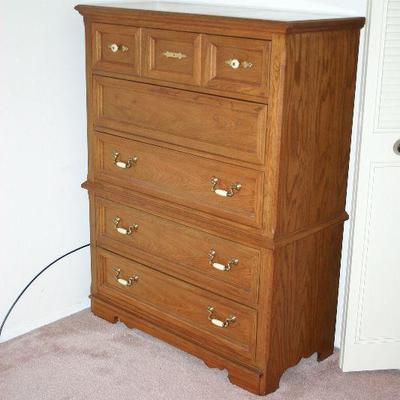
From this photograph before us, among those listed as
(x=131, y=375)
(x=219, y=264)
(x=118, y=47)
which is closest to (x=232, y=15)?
(x=118, y=47)

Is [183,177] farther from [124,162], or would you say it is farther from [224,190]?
[124,162]

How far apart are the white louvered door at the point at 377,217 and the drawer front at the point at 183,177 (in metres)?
0.41

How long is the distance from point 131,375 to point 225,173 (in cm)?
82

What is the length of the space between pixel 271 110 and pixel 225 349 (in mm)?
891

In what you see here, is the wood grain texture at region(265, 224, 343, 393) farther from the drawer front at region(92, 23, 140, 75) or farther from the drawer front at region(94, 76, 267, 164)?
the drawer front at region(92, 23, 140, 75)

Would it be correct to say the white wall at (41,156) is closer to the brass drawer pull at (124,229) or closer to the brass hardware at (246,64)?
the brass drawer pull at (124,229)

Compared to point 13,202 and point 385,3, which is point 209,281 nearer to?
point 13,202

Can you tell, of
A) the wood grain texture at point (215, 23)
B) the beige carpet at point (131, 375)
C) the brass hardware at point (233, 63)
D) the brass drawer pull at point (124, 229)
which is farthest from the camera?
the brass drawer pull at point (124, 229)

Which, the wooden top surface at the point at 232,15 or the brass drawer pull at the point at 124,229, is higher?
the wooden top surface at the point at 232,15

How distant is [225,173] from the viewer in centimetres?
236

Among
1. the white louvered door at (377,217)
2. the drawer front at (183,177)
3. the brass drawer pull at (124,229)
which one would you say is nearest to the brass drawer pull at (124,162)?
the drawer front at (183,177)

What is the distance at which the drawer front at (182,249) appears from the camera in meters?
2.41

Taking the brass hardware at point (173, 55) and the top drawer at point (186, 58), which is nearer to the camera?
the top drawer at point (186, 58)

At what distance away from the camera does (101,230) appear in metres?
2.88
